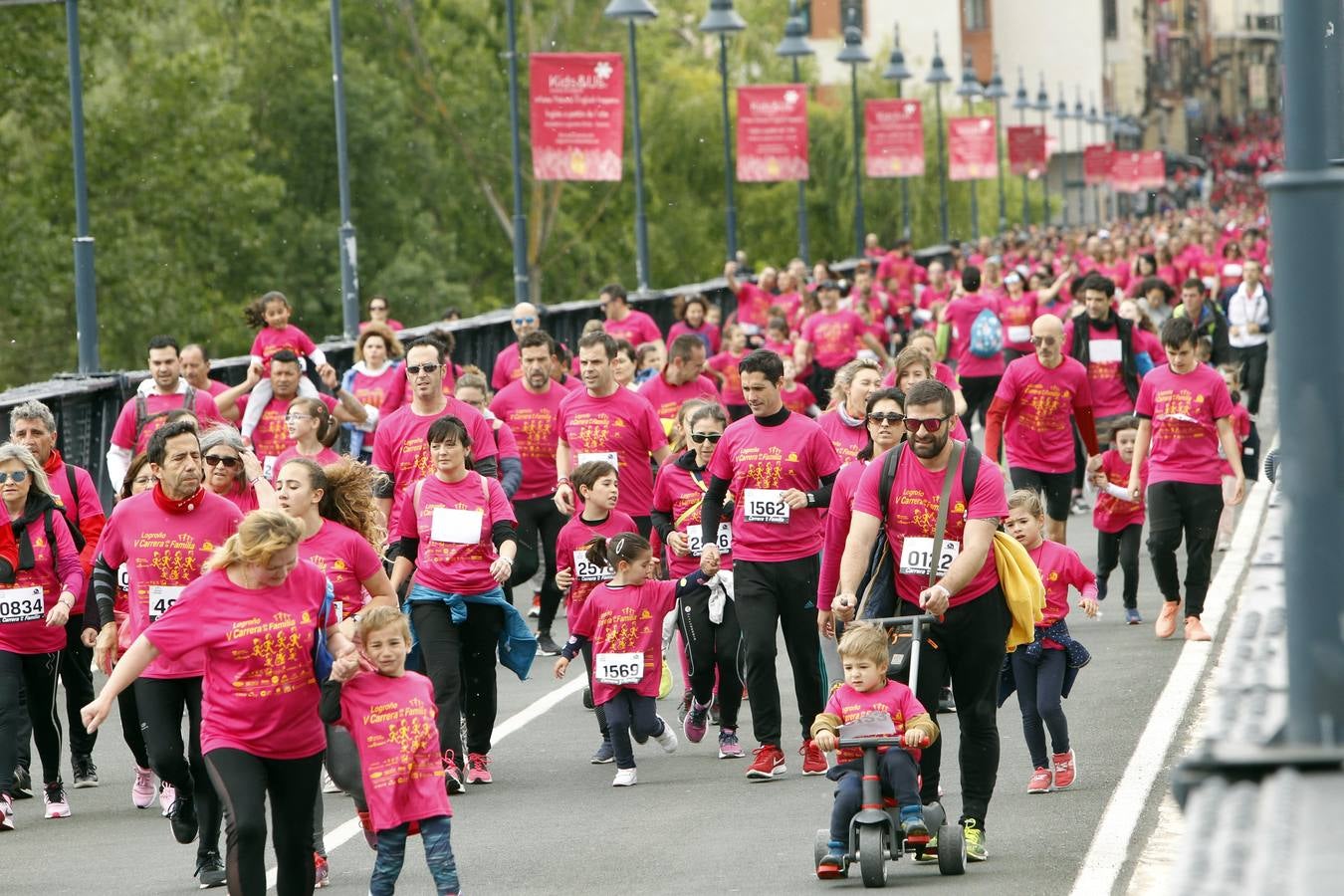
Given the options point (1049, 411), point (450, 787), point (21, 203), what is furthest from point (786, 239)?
point (450, 787)

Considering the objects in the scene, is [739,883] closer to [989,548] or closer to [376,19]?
[989,548]

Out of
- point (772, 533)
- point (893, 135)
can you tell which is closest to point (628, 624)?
point (772, 533)

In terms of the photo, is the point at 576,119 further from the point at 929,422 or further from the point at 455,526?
the point at 929,422

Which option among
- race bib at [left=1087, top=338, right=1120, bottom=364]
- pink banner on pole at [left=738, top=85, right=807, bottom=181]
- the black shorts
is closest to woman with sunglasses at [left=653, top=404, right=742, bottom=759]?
the black shorts

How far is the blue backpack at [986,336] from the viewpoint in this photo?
22312mm

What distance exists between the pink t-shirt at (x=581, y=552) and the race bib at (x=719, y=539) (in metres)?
0.43

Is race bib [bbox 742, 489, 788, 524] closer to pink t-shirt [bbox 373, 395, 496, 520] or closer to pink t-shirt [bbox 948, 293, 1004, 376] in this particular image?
pink t-shirt [bbox 373, 395, 496, 520]

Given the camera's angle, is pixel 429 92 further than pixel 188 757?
Yes

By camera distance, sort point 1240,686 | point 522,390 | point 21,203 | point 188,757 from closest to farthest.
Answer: point 1240,686 < point 188,757 < point 522,390 < point 21,203

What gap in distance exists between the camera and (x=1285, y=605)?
216 inches

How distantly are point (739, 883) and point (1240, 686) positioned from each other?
4.29 meters

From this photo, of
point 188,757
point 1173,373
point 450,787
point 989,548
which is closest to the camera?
point 989,548

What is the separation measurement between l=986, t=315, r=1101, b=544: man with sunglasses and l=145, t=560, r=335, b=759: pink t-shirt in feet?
26.4

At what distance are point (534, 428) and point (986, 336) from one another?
24.9 ft
